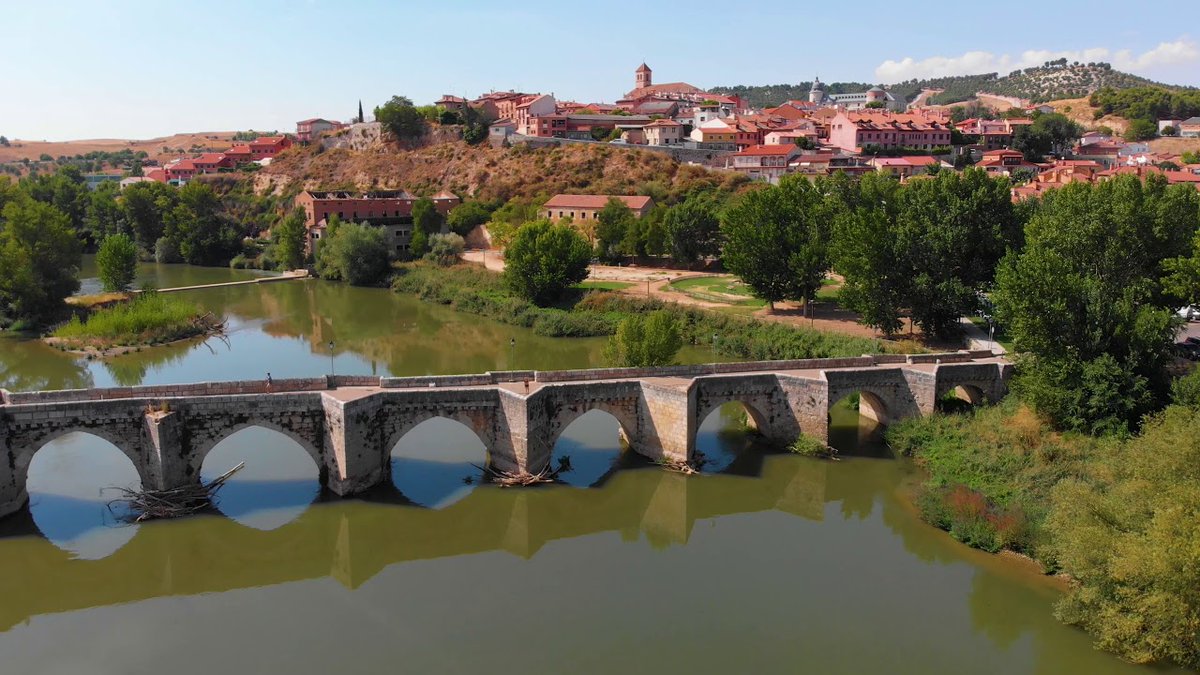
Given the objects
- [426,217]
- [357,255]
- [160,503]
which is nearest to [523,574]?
[160,503]

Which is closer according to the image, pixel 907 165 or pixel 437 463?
pixel 437 463

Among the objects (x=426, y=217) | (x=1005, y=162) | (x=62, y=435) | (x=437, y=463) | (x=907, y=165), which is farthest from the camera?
(x=1005, y=162)

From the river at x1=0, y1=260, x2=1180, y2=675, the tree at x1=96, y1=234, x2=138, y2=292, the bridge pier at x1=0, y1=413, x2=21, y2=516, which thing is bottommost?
the river at x1=0, y1=260, x2=1180, y2=675

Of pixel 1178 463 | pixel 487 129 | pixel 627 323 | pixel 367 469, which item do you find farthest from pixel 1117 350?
pixel 487 129

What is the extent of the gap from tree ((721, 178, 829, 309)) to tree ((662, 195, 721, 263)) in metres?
10.9

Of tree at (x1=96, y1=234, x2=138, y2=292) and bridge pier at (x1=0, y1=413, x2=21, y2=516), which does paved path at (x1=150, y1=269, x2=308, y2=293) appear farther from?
bridge pier at (x1=0, y1=413, x2=21, y2=516)

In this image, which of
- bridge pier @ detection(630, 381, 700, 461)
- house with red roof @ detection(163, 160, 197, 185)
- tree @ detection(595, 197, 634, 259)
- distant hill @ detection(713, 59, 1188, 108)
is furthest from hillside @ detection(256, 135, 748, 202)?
distant hill @ detection(713, 59, 1188, 108)

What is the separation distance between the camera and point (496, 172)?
6712 cm

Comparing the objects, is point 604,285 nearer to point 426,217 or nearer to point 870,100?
point 426,217

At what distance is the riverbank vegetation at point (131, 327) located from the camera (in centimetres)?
3412

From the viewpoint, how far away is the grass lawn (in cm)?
4291

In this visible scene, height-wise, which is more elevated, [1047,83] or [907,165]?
[1047,83]

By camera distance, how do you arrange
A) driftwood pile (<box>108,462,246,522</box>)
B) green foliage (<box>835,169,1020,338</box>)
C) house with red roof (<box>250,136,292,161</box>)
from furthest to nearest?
house with red roof (<box>250,136,292,161</box>) < green foliage (<box>835,169,1020,338</box>) < driftwood pile (<box>108,462,246,522</box>)

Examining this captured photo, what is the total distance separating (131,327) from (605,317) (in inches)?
832
